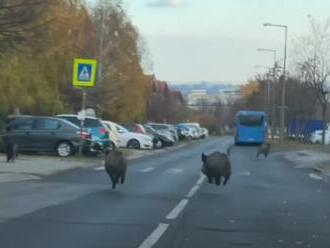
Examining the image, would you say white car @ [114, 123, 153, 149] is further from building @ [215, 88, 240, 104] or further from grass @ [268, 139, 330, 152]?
building @ [215, 88, 240, 104]

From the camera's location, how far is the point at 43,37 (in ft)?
68.8

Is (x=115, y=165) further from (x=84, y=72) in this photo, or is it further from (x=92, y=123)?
(x=92, y=123)

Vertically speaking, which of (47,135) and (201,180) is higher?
(47,135)

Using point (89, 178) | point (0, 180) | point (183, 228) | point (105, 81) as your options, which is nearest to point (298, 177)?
point (89, 178)

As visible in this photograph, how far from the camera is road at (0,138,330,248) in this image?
11.2 meters

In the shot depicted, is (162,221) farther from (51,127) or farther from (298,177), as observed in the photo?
(51,127)

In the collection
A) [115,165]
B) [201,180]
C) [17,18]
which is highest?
[17,18]

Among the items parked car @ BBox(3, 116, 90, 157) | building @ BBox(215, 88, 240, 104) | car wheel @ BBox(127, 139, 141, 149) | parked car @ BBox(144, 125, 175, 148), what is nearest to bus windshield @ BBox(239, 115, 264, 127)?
parked car @ BBox(144, 125, 175, 148)

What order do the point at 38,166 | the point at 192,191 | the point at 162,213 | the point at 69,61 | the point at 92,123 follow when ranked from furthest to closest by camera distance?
the point at 69,61 → the point at 92,123 → the point at 38,166 → the point at 192,191 → the point at 162,213

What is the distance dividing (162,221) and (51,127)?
69.2 feet

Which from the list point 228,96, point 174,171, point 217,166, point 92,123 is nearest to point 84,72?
point 92,123

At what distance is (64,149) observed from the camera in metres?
33.8

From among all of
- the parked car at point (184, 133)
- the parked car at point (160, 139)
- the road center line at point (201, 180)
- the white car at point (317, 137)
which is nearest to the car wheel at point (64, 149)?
the road center line at point (201, 180)

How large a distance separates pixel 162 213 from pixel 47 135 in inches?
784
